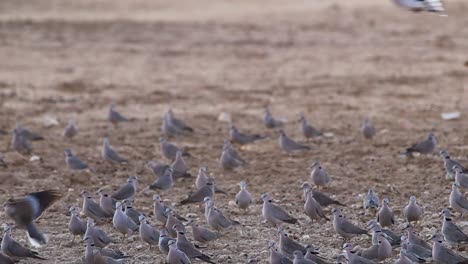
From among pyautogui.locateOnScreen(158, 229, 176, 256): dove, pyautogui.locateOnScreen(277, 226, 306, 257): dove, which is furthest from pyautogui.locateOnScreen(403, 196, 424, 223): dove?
pyautogui.locateOnScreen(158, 229, 176, 256): dove

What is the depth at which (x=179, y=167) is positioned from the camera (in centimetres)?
1245

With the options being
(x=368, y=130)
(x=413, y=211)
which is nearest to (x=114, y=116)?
(x=368, y=130)

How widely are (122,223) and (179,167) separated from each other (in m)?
2.67

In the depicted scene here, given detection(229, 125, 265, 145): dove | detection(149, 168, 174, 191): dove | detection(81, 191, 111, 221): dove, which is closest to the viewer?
detection(81, 191, 111, 221): dove

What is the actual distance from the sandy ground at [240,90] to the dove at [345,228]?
0.46 feet

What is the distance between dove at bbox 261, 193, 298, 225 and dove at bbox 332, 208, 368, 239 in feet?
1.82

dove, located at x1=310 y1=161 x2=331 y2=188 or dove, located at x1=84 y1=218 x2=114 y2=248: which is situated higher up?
dove, located at x1=84 y1=218 x2=114 y2=248

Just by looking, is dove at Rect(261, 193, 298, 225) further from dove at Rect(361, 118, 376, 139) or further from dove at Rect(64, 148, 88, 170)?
dove at Rect(361, 118, 376, 139)

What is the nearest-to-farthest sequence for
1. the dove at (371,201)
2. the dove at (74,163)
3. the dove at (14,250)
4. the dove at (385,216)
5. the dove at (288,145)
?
the dove at (14,250), the dove at (385,216), the dove at (371,201), the dove at (74,163), the dove at (288,145)

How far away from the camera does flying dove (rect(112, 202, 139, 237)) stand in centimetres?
985

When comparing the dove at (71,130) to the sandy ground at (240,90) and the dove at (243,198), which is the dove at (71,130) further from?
the dove at (243,198)

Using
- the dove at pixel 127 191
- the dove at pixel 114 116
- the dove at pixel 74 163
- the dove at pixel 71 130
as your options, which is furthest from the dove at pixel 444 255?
A: the dove at pixel 114 116

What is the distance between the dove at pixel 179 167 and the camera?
12.1 m

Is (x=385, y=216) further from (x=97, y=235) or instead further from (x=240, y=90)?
(x=240, y=90)
